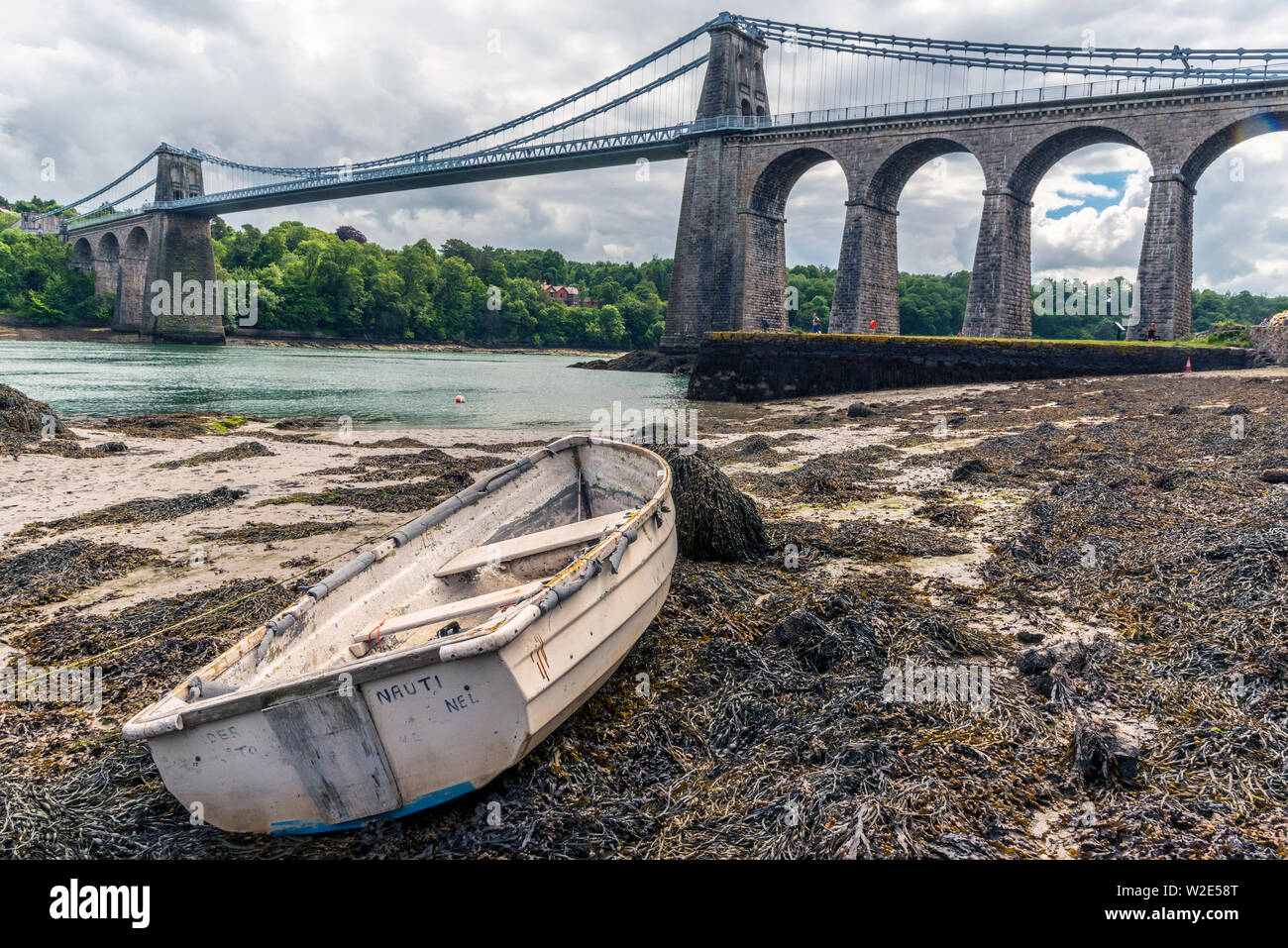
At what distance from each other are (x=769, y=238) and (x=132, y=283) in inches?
2721

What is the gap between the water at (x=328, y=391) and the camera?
23297 mm

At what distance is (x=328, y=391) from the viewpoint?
3219cm

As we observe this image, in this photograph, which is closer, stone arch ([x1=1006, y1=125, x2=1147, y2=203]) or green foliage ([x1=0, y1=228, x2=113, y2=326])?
stone arch ([x1=1006, y1=125, x2=1147, y2=203])

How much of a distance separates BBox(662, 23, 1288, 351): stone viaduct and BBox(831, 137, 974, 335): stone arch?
9 centimetres

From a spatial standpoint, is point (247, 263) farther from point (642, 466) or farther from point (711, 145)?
point (642, 466)

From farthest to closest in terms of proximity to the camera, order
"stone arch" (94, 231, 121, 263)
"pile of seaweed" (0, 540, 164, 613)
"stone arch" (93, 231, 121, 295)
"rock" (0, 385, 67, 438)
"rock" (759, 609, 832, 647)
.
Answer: "stone arch" (94, 231, 121, 263) → "stone arch" (93, 231, 121, 295) → "rock" (0, 385, 67, 438) → "pile of seaweed" (0, 540, 164, 613) → "rock" (759, 609, 832, 647)

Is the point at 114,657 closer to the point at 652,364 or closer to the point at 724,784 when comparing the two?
the point at 724,784

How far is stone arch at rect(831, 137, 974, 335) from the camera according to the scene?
153ft

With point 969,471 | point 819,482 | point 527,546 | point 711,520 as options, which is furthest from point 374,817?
point 969,471

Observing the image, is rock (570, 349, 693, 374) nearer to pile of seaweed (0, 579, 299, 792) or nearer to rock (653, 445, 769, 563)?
rock (653, 445, 769, 563)

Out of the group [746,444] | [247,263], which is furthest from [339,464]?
[247,263]

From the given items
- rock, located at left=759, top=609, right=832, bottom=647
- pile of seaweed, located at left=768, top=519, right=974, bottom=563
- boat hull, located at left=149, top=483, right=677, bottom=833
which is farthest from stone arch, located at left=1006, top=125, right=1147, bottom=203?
boat hull, located at left=149, top=483, right=677, bottom=833

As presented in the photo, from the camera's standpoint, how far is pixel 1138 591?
17.7 ft
